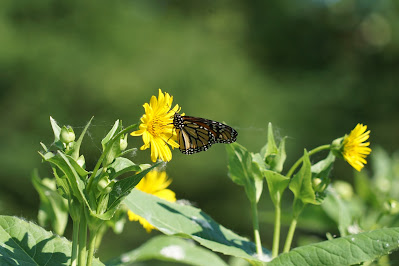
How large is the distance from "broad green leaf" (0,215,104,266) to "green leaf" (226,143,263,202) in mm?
421

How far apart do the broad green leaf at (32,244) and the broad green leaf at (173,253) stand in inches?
15.1

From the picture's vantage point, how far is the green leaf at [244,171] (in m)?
1.18

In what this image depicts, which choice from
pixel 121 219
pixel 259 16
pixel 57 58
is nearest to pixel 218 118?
pixel 57 58

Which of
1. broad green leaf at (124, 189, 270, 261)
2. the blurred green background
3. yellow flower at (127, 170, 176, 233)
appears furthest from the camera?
the blurred green background

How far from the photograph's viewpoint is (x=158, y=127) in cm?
104

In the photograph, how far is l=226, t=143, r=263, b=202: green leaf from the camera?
1.18m

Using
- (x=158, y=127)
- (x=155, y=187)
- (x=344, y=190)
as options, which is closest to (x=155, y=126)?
(x=158, y=127)

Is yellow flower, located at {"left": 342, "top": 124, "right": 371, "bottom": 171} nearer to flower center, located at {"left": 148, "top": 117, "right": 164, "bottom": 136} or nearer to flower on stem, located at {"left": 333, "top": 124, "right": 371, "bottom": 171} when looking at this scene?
flower on stem, located at {"left": 333, "top": 124, "right": 371, "bottom": 171}

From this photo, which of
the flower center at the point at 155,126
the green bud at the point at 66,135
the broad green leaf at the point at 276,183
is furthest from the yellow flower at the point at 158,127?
the broad green leaf at the point at 276,183

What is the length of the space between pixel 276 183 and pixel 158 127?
343mm

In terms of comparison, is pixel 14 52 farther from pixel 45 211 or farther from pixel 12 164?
pixel 45 211

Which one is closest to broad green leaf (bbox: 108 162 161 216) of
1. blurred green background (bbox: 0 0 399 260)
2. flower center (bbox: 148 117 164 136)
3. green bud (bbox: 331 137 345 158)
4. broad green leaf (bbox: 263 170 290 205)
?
flower center (bbox: 148 117 164 136)

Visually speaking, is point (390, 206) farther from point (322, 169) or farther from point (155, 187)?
point (155, 187)

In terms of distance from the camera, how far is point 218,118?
34.7 ft
